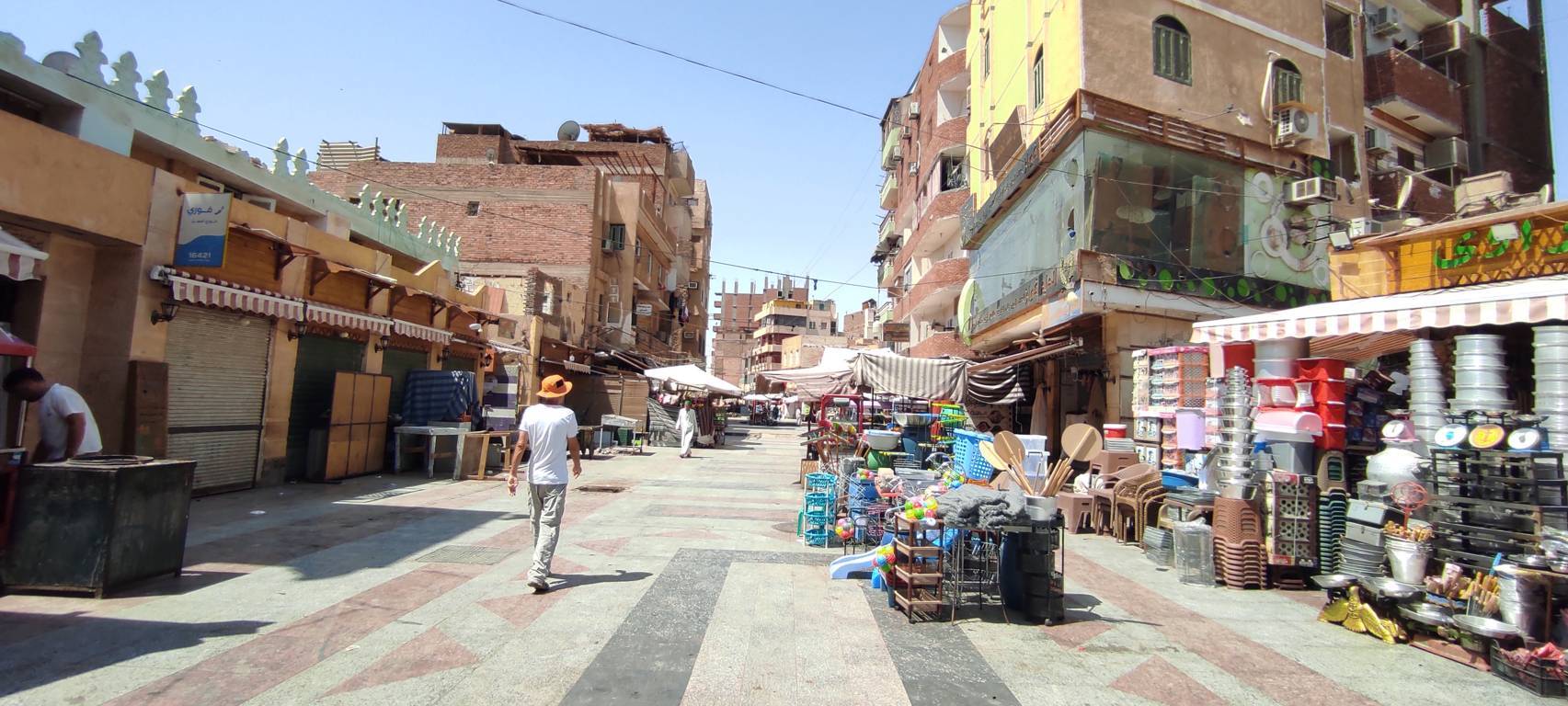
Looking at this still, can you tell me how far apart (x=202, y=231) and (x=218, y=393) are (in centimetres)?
228

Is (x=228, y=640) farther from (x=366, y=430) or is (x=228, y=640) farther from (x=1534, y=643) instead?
(x=366, y=430)

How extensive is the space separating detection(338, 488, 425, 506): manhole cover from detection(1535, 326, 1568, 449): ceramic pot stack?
13030mm

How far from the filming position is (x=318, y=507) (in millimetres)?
8953

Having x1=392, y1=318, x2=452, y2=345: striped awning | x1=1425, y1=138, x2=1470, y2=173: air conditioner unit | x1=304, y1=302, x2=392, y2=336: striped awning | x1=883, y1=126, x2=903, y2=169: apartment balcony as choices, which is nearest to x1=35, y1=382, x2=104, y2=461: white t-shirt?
x1=304, y1=302, x2=392, y2=336: striped awning

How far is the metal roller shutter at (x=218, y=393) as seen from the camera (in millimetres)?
9016

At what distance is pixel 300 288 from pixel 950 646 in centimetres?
1138

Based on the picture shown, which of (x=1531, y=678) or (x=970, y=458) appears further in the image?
(x=970, y=458)

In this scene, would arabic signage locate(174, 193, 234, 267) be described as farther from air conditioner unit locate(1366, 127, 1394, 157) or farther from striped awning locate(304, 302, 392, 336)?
air conditioner unit locate(1366, 127, 1394, 157)

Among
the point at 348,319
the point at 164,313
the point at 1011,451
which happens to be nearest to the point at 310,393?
the point at 348,319

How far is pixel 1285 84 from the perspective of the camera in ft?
51.4

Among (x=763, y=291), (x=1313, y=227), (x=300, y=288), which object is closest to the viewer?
(x=300, y=288)

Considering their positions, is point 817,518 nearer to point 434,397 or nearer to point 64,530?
point 64,530

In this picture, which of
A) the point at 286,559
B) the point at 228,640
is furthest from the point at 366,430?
the point at 228,640

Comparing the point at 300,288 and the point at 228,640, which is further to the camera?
the point at 300,288
